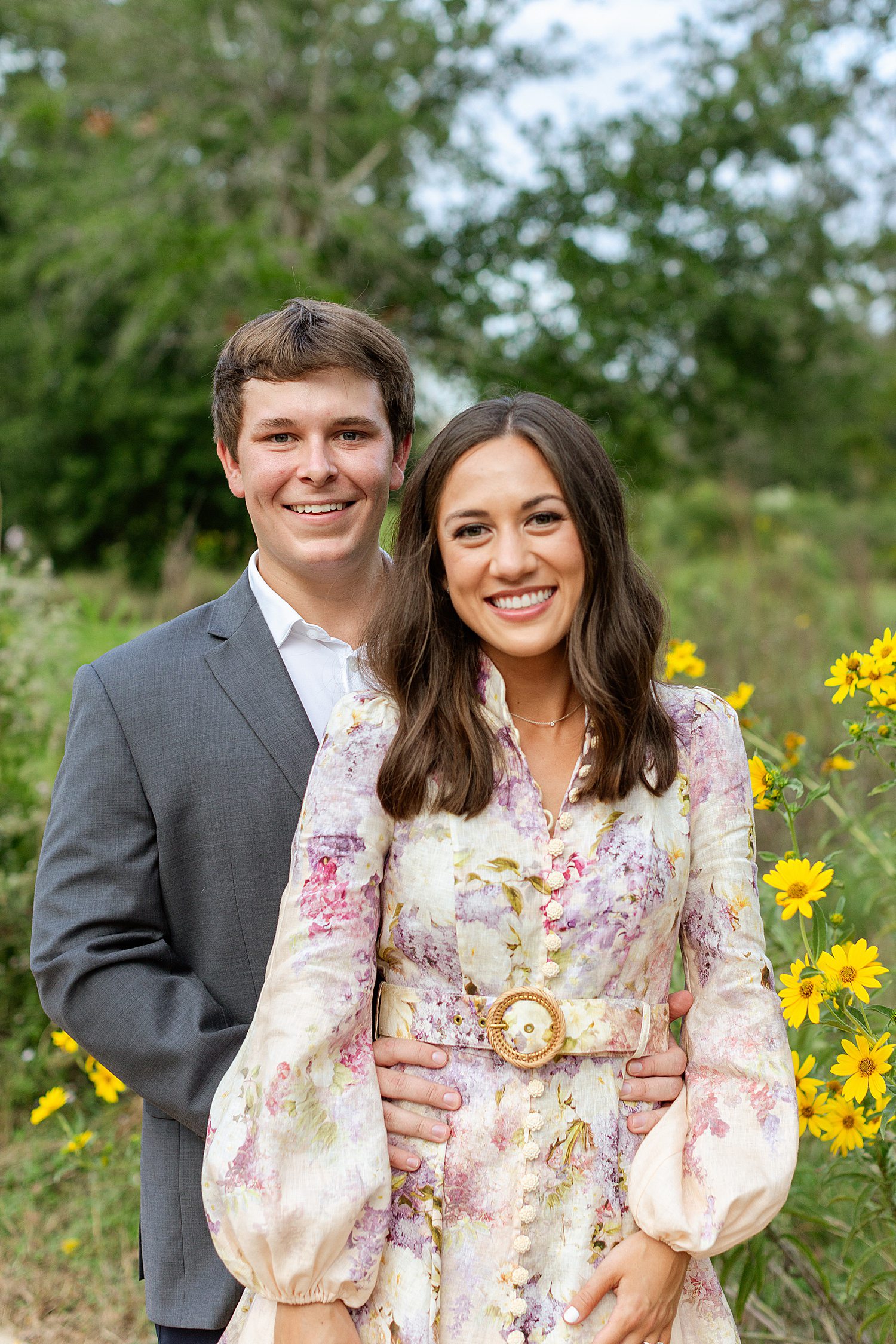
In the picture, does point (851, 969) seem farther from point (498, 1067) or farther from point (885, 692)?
point (498, 1067)

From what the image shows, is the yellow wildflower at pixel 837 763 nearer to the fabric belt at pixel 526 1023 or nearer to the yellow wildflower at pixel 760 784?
the yellow wildflower at pixel 760 784

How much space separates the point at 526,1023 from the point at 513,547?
620mm

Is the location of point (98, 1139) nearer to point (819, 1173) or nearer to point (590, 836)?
point (819, 1173)

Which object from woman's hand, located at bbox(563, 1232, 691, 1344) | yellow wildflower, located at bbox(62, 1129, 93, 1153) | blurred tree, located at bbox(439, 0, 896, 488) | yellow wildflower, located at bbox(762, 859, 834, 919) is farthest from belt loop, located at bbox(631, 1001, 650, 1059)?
blurred tree, located at bbox(439, 0, 896, 488)

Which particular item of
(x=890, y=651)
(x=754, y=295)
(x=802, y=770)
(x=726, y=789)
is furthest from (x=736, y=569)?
(x=726, y=789)

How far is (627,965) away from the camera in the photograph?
5.13ft

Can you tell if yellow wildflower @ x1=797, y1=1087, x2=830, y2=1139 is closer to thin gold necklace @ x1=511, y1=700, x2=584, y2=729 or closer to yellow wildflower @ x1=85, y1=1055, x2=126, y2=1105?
thin gold necklace @ x1=511, y1=700, x2=584, y2=729

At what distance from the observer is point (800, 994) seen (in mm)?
1773

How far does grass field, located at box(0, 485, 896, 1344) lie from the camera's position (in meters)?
2.52

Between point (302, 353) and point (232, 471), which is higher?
point (302, 353)

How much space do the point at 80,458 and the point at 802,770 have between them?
9.59 meters

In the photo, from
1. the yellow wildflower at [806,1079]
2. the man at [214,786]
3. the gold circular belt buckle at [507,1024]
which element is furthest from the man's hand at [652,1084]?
the yellow wildflower at [806,1079]

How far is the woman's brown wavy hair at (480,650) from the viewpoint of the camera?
5.15 feet

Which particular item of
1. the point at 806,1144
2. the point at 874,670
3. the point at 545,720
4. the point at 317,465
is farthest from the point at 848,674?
the point at 806,1144
